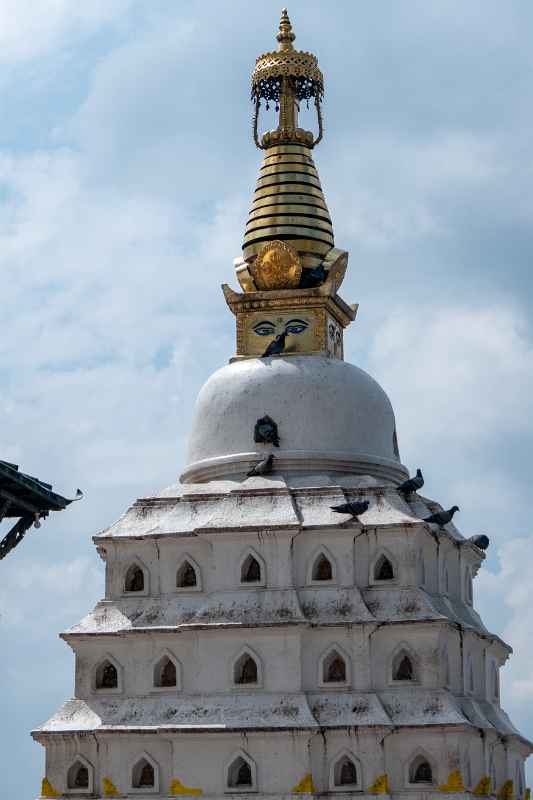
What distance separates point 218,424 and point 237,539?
595 centimetres

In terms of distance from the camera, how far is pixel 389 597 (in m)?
52.6

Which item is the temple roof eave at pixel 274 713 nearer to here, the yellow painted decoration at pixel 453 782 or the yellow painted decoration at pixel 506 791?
the yellow painted decoration at pixel 453 782

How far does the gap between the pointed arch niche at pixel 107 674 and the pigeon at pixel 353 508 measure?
820 centimetres

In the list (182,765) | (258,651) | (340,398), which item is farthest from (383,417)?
(182,765)

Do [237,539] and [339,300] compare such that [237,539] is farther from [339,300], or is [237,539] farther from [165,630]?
[339,300]

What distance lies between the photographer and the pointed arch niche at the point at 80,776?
52062mm

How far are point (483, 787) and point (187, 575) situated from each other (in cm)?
1100

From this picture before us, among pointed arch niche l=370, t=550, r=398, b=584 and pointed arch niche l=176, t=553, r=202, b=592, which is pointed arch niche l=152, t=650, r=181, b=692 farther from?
pointed arch niche l=370, t=550, r=398, b=584

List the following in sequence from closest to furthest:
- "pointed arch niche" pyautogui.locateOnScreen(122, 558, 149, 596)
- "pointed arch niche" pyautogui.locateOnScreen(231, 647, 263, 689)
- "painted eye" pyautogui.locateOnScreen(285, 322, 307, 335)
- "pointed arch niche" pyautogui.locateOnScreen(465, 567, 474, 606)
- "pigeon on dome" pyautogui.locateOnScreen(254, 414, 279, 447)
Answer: "pointed arch niche" pyautogui.locateOnScreen(231, 647, 263, 689)
"pointed arch niche" pyautogui.locateOnScreen(122, 558, 149, 596)
"pigeon on dome" pyautogui.locateOnScreen(254, 414, 279, 447)
"pointed arch niche" pyautogui.locateOnScreen(465, 567, 474, 606)
"painted eye" pyautogui.locateOnScreen(285, 322, 307, 335)

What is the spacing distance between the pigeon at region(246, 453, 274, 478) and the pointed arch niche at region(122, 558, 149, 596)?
4.55m

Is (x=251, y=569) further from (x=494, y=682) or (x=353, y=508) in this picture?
(x=494, y=682)

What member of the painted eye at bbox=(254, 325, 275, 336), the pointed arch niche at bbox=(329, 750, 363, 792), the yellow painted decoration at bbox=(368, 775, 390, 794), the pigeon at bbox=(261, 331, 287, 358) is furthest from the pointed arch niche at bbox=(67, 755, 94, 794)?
the painted eye at bbox=(254, 325, 275, 336)

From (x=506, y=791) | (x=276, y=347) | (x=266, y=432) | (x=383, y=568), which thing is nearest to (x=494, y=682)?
(x=506, y=791)

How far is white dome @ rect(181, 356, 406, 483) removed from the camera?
5697 centimetres
